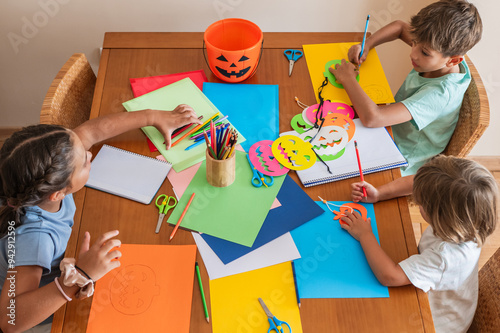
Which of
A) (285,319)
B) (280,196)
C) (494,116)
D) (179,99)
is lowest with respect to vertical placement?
(494,116)

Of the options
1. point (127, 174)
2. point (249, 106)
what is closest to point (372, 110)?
point (249, 106)

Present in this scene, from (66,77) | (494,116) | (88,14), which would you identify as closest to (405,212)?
(66,77)

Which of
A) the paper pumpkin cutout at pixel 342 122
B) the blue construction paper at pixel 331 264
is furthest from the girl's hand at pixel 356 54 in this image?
the blue construction paper at pixel 331 264

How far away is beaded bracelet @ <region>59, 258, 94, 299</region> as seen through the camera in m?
0.96

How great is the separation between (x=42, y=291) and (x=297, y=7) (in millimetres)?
1494

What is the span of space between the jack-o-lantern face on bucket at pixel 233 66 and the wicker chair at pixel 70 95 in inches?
18.2

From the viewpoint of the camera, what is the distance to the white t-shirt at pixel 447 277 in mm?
1036

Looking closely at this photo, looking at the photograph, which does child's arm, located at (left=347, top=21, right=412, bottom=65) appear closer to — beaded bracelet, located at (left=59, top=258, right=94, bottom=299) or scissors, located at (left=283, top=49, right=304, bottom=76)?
scissors, located at (left=283, top=49, right=304, bottom=76)

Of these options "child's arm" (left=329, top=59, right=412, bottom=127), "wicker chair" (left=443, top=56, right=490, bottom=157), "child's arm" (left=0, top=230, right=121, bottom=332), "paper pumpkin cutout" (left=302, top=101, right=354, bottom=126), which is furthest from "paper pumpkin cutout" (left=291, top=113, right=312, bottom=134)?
"child's arm" (left=0, top=230, right=121, bottom=332)

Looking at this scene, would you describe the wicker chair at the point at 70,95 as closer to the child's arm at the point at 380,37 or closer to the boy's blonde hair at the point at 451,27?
the child's arm at the point at 380,37

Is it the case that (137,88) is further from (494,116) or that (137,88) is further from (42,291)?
(494,116)

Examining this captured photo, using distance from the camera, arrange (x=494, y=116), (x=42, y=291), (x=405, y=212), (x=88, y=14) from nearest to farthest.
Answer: (x=42, y=291), (x=405, y=212), (x=88, y=14), (x=494, y=116)

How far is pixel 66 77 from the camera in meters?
1.37

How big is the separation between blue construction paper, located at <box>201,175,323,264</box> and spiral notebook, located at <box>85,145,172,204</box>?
0.70ft
